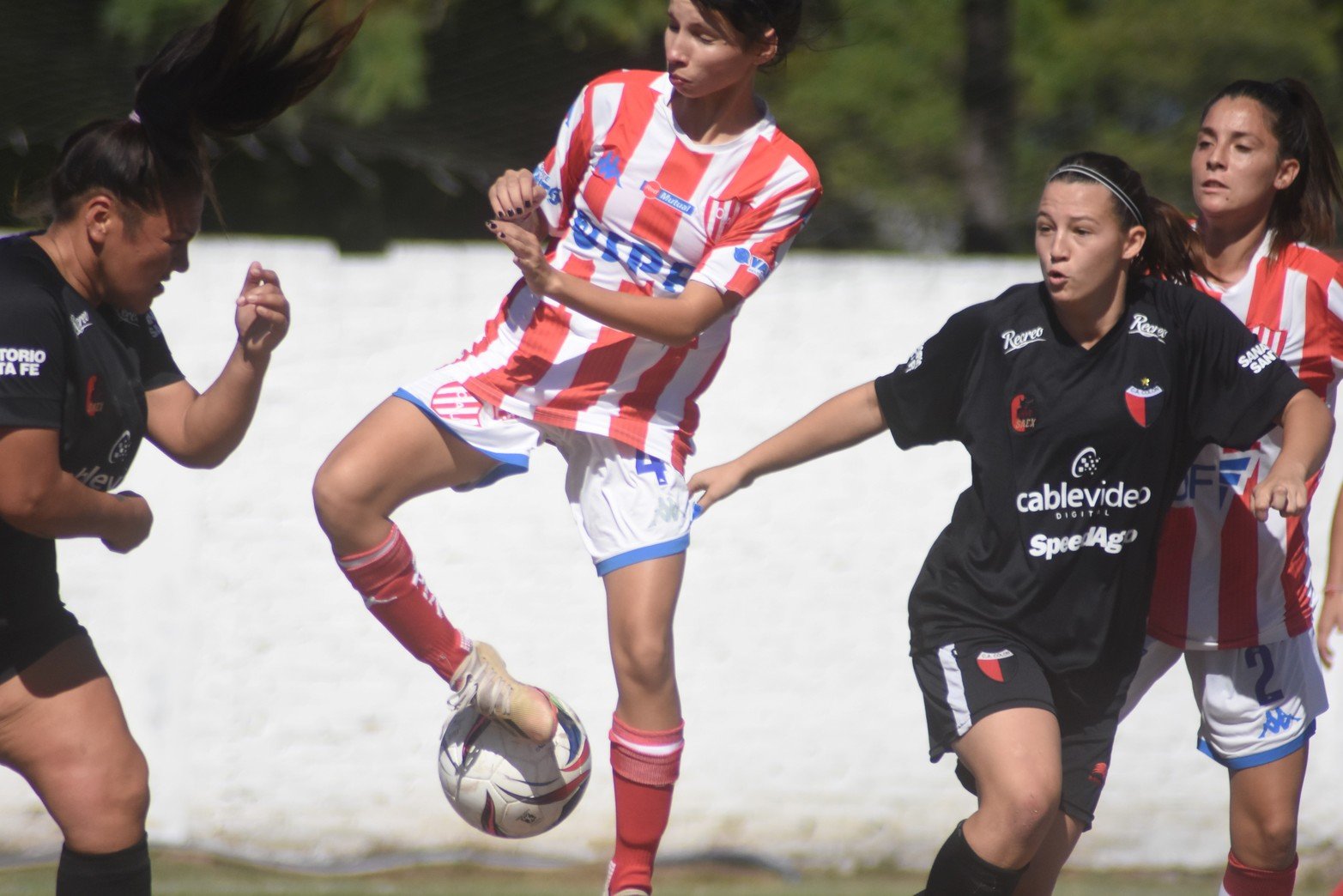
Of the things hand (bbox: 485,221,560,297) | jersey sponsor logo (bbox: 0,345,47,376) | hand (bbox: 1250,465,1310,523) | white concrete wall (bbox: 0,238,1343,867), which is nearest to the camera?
jersey sponsor logo (bbox: 0,345,47,376)

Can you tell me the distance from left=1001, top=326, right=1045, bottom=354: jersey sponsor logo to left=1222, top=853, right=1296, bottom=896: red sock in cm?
132

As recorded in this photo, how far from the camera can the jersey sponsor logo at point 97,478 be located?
2.94 metres

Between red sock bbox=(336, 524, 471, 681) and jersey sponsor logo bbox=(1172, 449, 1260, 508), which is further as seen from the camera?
jersey sponsor logo bbox=(1172, 449, 1260, 508)

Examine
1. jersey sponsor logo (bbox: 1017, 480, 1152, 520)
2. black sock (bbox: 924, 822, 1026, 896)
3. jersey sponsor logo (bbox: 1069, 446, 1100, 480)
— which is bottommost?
black sock (bbox: 924, 822, 1026, 896)

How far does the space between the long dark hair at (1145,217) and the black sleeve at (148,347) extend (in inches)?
76.4

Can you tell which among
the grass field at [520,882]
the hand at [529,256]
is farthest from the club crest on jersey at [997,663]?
the grass field at [520,882]

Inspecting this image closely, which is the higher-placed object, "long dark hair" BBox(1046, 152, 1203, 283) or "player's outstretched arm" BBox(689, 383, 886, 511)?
"long dark hair" BBox(1046, 152, 1203, 283)

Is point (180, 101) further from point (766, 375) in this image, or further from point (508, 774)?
point (766, 375)

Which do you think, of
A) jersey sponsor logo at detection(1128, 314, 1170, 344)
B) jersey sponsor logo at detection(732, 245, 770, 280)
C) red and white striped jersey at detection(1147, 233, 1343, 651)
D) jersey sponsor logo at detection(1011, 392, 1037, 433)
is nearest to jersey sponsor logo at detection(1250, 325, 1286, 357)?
red and white striped jersey at detection(1147, 233, 1343, 651)

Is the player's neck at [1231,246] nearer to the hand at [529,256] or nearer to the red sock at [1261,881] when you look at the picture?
the red sock at [1261,881]

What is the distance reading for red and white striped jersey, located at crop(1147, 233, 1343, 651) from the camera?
3340 mm

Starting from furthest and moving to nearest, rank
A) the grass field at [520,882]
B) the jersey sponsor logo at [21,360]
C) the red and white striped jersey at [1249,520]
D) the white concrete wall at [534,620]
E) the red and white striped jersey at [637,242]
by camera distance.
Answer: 1. the white concrete wall at [534,620]
2. the grass field at [520,882]
3. the red and white striped jersey at [1249,520]
4. the red and white striped jersey at [637,242]
5. the jersey sponsor logo at [21,360]

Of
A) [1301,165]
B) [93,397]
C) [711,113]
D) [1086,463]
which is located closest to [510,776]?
[93,397]

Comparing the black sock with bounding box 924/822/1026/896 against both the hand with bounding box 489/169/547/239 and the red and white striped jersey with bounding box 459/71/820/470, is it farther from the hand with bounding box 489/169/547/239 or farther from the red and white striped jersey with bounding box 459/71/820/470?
the hand with bounding box 489/169/547/239
